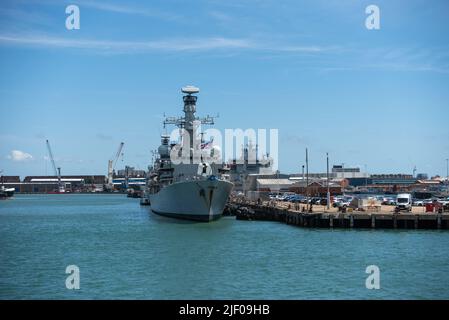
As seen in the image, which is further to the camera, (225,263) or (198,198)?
(198,198)

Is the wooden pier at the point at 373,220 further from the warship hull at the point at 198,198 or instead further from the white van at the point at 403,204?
the warship hull at the point at 198,198

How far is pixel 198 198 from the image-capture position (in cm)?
6222

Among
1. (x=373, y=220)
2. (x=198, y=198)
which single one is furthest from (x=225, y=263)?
(x=198, y=198)

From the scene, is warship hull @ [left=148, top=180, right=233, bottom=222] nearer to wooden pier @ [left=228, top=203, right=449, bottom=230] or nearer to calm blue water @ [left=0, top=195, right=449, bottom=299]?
calm blue water @ [left=0, top=195, right=449, bottom=299]

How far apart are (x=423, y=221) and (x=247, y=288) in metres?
32.1

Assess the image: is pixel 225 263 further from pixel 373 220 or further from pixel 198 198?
pixel 198 198

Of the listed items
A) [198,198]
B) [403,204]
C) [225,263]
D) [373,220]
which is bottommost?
[225,263]

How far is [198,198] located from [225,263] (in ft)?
84.2

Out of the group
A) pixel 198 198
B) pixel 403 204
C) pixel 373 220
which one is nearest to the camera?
pixel 373 220

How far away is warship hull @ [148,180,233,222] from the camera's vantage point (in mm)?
61438
